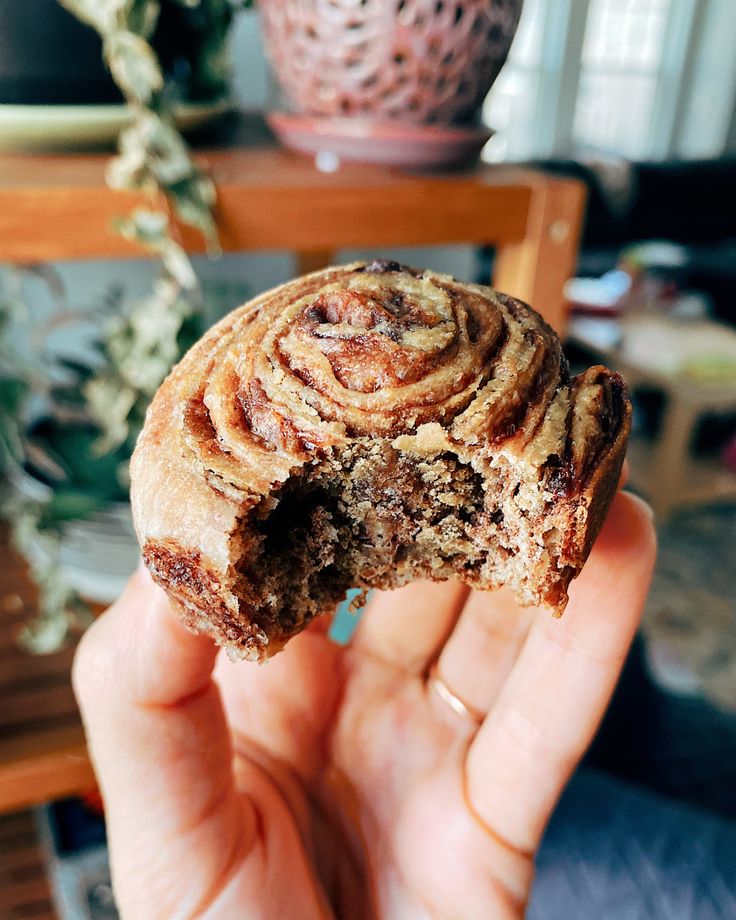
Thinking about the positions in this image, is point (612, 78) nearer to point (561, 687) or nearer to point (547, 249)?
point (547, 249)

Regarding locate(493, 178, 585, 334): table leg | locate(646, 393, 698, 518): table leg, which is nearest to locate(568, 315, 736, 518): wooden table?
locate(646, 393, 698, 518): table leg

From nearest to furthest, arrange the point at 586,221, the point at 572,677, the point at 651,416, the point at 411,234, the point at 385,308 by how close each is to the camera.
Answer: the point at 385,308 → the point at 572,677 → the point at 411,234 → the point at 651,416 → the point at 586,221

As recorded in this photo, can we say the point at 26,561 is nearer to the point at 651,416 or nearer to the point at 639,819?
the point at 639,819

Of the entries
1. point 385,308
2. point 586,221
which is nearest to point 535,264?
point 385,308

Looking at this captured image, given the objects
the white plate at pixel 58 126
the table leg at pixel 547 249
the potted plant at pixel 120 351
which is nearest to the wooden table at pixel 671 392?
the table leg at pixel 547 249

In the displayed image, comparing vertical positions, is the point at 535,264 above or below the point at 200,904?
above

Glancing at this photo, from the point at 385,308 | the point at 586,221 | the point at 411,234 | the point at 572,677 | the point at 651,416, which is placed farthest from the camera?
the point at 586,221

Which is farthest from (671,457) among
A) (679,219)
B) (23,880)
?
(23,880)

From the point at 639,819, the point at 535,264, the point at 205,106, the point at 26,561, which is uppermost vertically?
the point at 205,106
